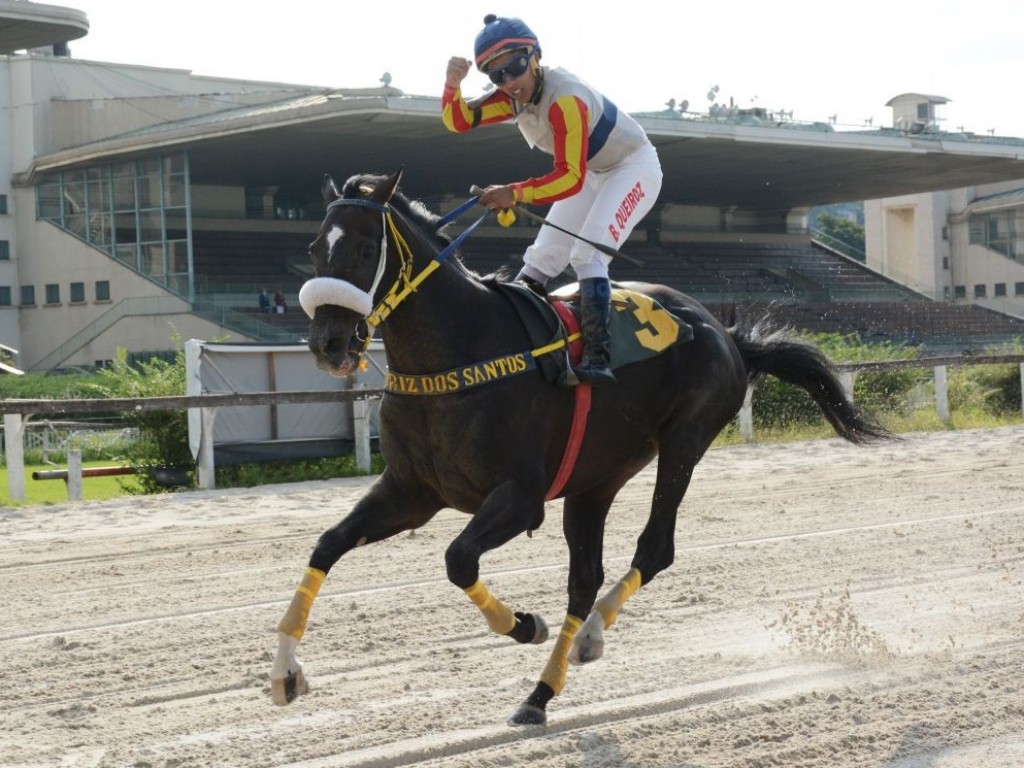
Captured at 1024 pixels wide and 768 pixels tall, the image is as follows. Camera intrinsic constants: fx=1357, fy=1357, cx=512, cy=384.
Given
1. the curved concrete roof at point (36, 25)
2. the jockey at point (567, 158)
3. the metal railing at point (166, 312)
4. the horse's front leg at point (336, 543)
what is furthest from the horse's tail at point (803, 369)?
the curved concrete roof at point (36, 25)

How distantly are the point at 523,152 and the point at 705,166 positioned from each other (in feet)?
22.5

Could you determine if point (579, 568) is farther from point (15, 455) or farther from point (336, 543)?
point (15, 455)

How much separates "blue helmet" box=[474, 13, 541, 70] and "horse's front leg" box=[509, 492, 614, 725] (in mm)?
1848

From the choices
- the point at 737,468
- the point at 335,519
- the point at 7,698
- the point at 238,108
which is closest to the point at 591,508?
the point at 7,698

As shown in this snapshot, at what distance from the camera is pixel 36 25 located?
38750mm

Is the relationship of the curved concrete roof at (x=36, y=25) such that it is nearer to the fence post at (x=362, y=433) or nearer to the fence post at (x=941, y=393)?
the fence post at (x=362, y=433)

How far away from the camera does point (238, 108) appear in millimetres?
36969

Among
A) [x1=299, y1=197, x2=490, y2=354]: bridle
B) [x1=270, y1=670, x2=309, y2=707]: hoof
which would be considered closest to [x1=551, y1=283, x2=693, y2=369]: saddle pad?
[x1=299, y1=197, x2=490, y2=354]: bridle

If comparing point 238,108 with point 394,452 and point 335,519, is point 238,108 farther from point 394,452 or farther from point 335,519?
point 394,452

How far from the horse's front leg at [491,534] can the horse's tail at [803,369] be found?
7.54 ft

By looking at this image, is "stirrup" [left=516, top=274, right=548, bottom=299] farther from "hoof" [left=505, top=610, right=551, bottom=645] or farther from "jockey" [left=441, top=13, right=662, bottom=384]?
"hoof" [left=505, top=610, right=551, bottom=645]

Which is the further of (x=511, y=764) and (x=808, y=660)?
(x=808, y=660)

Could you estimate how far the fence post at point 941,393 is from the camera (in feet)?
60.4

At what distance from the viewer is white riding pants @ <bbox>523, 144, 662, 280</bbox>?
561 cm
